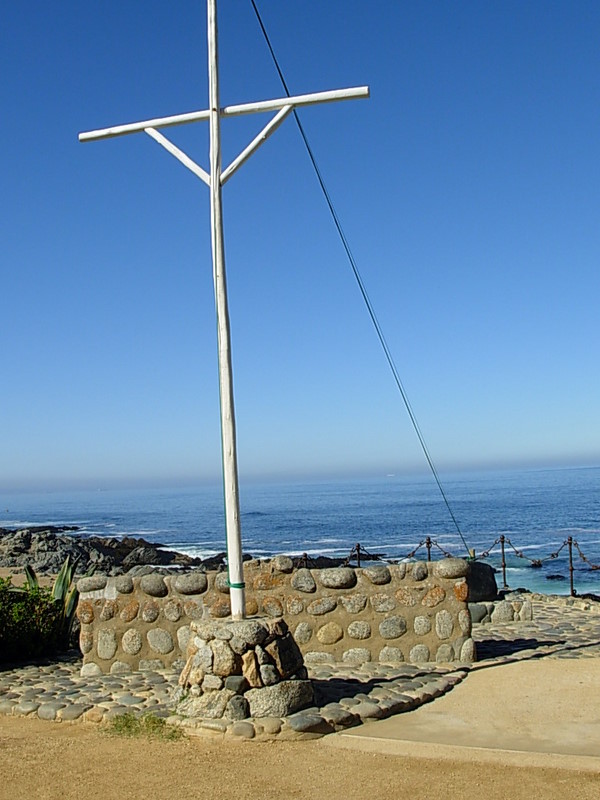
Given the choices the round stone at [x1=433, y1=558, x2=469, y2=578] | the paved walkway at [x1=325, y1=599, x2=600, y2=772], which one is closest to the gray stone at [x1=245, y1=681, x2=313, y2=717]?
the paved walkway at [x1=325, y1=599, x2=600, y2=772]

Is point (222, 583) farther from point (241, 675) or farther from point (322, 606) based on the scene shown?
point (241, 675)

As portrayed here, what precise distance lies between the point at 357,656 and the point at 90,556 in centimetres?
3098

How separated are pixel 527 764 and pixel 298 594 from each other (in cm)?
367

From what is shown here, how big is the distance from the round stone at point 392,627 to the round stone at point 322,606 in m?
0.55

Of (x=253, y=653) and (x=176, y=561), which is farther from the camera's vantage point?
(x=176, y=561)

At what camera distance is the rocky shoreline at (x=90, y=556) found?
109 ft

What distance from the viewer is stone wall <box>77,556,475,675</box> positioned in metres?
8.37

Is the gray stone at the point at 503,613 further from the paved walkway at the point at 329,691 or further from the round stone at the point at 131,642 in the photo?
the round stone at the point at 131,642

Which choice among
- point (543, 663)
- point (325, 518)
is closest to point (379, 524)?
point (325, 518)

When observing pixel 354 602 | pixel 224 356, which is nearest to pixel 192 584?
pixel 354 602

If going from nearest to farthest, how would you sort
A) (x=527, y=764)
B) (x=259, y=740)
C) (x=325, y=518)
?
(x=527, y=764)
(x=259, y=740)
(x=325, y=518)

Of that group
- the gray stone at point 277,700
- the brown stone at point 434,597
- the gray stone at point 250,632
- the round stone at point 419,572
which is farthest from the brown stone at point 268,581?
the gray stone at point 277,700

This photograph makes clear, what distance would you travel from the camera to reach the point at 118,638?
8359mm

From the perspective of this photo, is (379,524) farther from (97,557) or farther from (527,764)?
(527,764)
